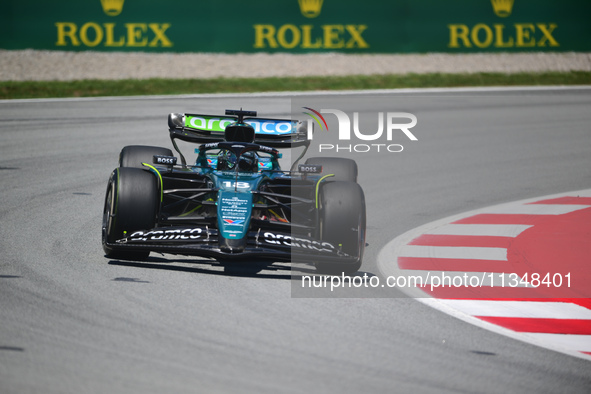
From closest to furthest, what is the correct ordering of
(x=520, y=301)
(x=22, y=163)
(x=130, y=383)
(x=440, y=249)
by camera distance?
(x=130, y=383)
(x=520, y=301)
(x=440, y=249)
(x=22, y=163)

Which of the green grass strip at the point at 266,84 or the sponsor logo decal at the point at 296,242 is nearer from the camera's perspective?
the sponsor logo decal at the point at 296,242

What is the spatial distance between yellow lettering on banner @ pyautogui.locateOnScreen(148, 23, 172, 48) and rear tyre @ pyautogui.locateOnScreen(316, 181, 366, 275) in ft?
48.1

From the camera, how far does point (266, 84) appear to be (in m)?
20.2

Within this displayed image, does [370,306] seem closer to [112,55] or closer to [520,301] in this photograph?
[520,301]

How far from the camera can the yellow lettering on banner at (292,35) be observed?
72.2ft

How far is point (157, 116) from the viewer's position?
52.5ft

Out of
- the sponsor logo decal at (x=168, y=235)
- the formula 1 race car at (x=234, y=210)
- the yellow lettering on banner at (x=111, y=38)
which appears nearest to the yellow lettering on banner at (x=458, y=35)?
the yellow lettering on banner at (x=111, y=38)

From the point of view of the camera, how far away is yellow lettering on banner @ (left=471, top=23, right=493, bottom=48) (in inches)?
877

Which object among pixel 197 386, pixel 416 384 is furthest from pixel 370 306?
pixel 197 386

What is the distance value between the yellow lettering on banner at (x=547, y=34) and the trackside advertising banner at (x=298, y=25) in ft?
0.08

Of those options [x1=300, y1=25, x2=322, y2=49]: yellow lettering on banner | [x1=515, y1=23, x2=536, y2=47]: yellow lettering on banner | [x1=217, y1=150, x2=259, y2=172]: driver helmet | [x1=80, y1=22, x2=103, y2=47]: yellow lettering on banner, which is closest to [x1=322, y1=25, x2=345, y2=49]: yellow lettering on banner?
[x1=300, y1=25, x2=322, y2=49]: yellow lettering on banner

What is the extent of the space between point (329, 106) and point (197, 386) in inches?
510

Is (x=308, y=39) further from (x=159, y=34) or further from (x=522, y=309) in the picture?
(x=522, y=309)

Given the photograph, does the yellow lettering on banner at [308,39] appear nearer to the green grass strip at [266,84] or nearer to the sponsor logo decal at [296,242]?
the green grass strip at [266,84]
